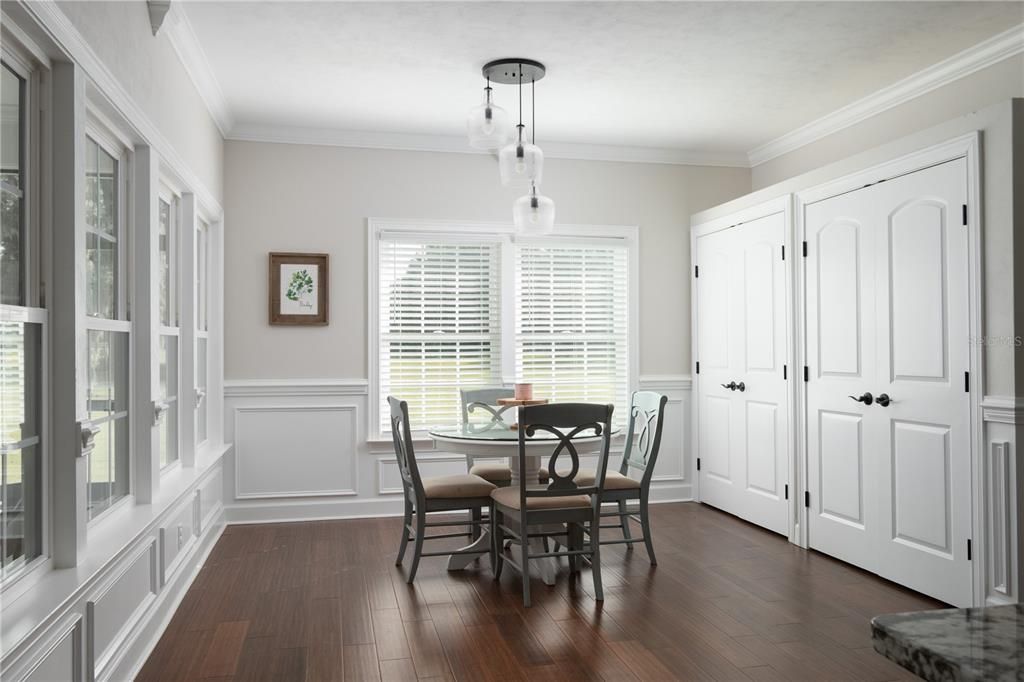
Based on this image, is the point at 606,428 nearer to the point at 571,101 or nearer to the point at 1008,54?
the point at 571,101

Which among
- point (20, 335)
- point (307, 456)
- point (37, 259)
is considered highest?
point (37, 259)

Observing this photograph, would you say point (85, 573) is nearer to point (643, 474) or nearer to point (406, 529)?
point (406, 529)

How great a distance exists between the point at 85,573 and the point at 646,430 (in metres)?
3.03

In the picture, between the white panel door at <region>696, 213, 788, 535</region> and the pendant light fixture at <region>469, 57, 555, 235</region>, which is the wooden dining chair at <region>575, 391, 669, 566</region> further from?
the pendant light fixture at <region>469, 57, 555, 235</region>

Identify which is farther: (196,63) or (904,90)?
A: (904,90)

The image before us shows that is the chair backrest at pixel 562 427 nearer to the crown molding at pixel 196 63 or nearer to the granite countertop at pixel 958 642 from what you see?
the crown molding at pixel 196 63

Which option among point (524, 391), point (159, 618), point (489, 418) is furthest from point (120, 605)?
point (489, 418)

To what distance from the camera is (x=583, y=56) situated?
398cm

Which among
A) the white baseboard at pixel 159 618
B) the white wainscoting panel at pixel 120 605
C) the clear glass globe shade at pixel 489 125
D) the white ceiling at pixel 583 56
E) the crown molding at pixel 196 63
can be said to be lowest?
the white baseboard at pixel 159 618

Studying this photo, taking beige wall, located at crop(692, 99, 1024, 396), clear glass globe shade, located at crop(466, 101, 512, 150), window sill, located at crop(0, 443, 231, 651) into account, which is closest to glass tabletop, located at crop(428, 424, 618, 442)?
window sill, located at crop(0, 443, 231, 651)

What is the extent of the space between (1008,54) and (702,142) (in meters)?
2.20

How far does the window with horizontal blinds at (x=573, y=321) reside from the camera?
574cm

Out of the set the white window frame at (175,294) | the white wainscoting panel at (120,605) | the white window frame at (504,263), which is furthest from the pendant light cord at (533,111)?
the white wainscoting panel at (120,605)

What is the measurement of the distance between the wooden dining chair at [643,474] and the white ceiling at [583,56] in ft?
6.04
